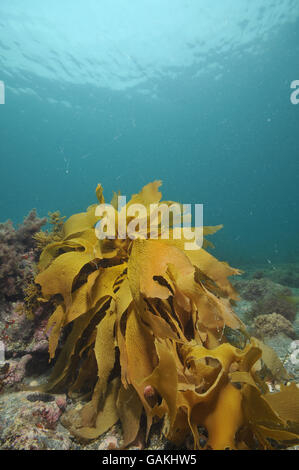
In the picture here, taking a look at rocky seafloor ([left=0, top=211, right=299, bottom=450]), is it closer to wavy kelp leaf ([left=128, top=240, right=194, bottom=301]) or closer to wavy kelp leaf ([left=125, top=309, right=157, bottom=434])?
wavy kelp leaf ([left=125, top=309, right=157, bottom=434])

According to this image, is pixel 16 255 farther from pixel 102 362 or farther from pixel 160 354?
pixel 160 354

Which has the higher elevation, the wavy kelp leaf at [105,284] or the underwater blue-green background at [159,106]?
the underwater blue-green background at [159,106]

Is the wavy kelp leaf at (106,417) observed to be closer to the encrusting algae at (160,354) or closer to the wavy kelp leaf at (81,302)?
the encrusting algae at (160,354)

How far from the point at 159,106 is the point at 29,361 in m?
64.9

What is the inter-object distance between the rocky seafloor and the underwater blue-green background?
2.94 metres

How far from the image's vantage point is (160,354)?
93 cm

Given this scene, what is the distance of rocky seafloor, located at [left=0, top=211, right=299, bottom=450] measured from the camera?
3.81ft

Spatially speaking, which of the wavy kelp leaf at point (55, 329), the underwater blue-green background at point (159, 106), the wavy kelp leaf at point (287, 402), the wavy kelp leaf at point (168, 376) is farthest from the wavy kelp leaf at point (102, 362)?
the underwater blue-green background at point (159, 106)

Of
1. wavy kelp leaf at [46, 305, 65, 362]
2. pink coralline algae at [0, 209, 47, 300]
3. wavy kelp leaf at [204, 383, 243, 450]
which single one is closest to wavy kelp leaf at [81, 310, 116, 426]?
wavy kelp leaf at [46, 305, 65, 362]

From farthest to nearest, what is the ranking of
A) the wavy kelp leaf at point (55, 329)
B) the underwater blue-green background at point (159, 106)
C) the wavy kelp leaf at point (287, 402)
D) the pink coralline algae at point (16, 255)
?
the underwater blue-green background at point (159, 106)
the pink coralline algae at point (16, 255)
the wavy kelp leaf at point (55, 329)
the wavy kelp leaf at point (287, 402)

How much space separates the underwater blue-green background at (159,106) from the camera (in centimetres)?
2786

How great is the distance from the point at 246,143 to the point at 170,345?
359 ft

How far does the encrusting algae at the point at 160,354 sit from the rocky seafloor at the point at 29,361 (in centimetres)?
8

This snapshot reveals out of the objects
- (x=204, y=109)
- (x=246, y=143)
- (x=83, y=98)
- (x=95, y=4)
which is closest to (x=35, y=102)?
(x=83, y=98)
